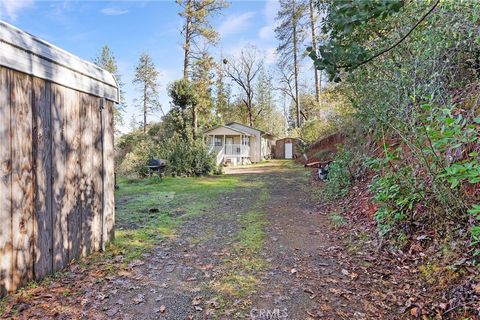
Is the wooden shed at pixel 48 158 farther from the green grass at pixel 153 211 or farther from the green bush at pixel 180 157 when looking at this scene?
the green bush at pixel 180 157

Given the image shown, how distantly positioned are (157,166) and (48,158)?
9.49 meters

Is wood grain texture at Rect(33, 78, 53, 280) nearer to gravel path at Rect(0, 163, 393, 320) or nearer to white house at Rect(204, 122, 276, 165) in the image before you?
gravel path at Rect(0, 163, 393, 320)

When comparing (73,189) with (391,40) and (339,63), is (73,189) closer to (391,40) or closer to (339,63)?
(339,63)

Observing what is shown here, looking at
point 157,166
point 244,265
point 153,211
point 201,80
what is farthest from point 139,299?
point 201,80

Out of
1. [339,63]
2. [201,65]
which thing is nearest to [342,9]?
[339,63]

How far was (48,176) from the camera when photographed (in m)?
2.91

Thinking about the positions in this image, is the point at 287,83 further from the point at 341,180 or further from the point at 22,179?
the point at 22,179

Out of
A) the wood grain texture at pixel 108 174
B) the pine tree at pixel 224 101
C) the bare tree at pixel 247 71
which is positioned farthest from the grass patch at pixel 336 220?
the bare tree at pixel 247 71

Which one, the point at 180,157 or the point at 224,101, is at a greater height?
the point at 224,101

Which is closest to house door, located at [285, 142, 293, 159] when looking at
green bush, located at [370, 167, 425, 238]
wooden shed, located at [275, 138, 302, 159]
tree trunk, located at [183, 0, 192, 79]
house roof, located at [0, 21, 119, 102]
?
wooden shed, located at [275, 138, 302, 159]

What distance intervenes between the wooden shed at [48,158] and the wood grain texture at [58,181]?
0.01 metres

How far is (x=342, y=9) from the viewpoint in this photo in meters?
1.96

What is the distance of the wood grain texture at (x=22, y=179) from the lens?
2.53 meters

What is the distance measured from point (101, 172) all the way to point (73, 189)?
1.82 ft
